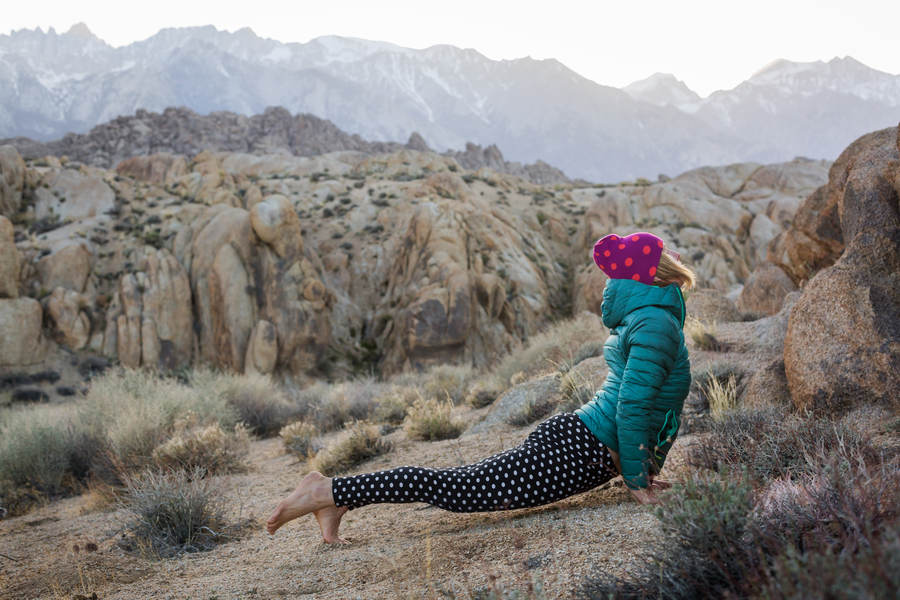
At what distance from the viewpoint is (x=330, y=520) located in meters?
3.70

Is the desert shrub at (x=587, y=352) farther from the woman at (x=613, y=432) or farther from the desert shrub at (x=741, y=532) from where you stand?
the desert shrub at (x=741, y=532)

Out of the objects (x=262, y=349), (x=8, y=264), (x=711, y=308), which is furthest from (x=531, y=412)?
(x=8, y=264)

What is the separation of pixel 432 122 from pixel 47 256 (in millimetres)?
187004

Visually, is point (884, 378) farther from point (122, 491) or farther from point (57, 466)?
point (57, 466)

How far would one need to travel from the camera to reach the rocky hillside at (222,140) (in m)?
75.8

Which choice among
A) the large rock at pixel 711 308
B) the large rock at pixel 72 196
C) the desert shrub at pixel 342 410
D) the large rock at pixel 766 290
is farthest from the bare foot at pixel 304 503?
the large rock at pixel 72 196

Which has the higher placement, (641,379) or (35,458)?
(641,379)

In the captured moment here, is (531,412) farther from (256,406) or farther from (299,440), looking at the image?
(256,406)

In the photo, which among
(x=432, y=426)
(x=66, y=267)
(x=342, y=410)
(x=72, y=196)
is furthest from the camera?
(x=72, y=196)

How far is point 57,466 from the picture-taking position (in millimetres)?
7250

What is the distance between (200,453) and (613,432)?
514cm

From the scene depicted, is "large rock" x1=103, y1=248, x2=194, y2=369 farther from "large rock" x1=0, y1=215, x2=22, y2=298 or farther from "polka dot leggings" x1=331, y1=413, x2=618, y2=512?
"polka dot leggings" x1=331, y1=413, x2=618, y2=512

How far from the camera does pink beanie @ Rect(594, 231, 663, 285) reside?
10.6 ft

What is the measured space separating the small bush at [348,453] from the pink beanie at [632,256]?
4.10 m
